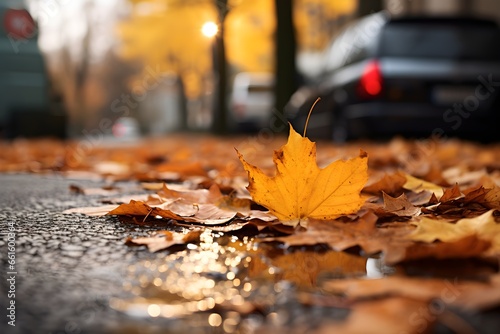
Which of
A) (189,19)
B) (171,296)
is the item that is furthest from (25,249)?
(189,19)

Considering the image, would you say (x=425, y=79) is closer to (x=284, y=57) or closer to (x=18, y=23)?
(x=284, y=57)

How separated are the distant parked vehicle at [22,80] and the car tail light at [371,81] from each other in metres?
5.68

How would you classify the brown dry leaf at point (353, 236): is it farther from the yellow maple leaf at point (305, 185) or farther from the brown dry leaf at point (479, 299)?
the brown dry leaf at point (479, 299)

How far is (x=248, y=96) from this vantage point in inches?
794

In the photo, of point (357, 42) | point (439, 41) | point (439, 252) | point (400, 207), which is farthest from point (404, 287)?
point (357, 42)

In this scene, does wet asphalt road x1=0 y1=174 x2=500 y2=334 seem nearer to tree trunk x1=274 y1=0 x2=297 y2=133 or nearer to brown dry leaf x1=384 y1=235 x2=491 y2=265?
brown dry leaf x1=384 y1=235 x2=491 y2=265

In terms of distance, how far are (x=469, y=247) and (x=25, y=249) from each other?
969 mm

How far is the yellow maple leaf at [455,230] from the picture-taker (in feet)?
4.25

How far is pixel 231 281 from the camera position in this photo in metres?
1.12

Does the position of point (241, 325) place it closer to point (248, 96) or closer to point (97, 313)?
point (97, 313)

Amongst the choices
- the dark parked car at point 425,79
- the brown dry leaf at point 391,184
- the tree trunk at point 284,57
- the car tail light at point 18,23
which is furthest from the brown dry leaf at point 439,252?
the car tail light at point 18,23

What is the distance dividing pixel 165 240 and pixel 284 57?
350 inches

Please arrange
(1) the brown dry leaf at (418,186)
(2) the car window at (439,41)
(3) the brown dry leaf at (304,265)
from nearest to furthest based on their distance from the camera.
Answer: (3) the brown dry leaf at (304,265)
(1) the brown dry leaf at (418,186)
(2) the car window at (439,41)

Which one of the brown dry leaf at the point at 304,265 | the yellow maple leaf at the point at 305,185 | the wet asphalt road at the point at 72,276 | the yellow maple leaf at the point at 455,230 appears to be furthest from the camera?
the yellow maple leaf at the point at 305,185
